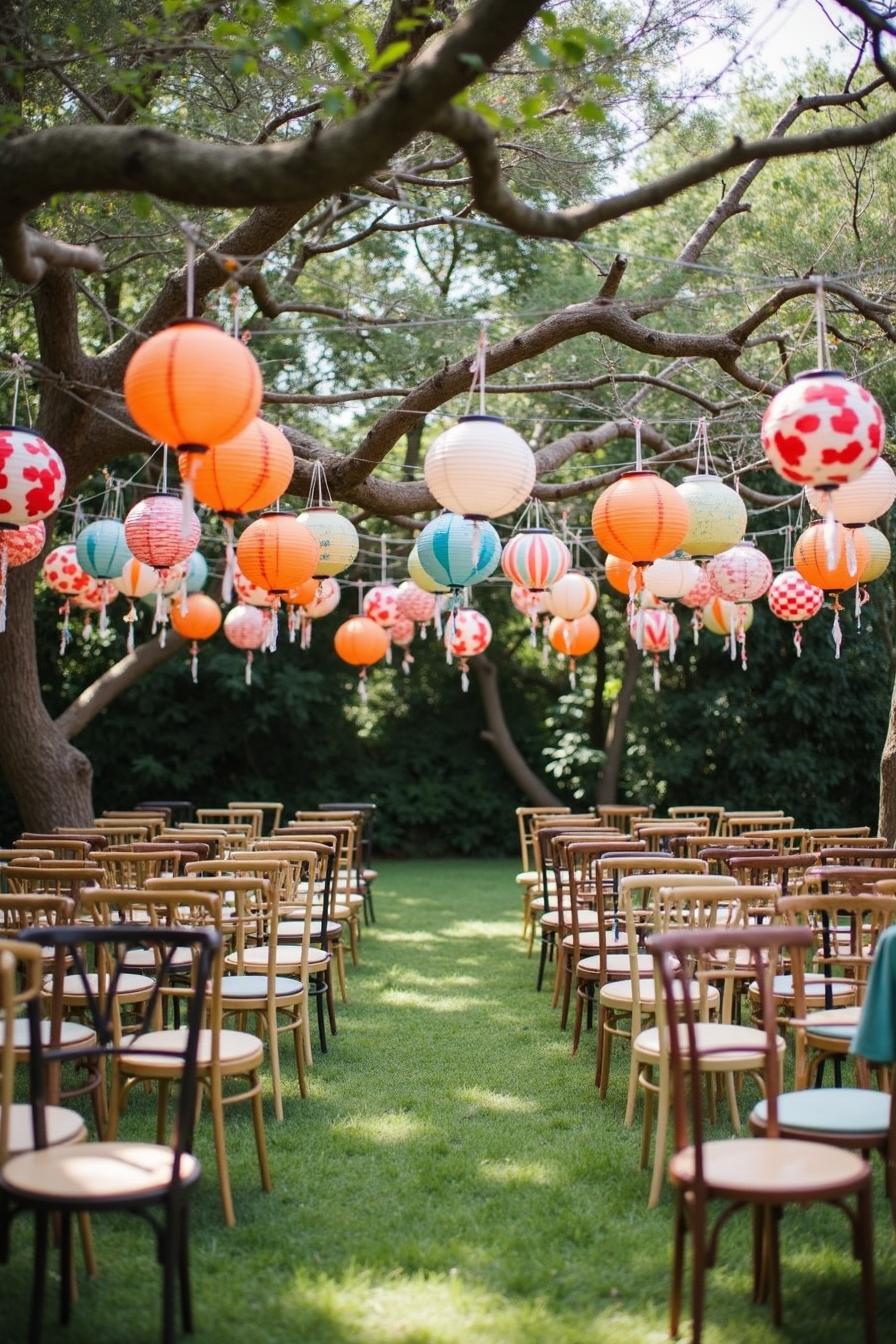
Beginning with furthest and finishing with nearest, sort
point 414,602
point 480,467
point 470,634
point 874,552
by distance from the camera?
point 414,602
point 470,634
point 874,552
point 480,467

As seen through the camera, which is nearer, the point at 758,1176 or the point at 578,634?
the point at 758,1176

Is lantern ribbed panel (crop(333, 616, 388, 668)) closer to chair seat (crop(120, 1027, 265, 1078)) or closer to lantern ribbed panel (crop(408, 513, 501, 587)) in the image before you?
lantern ribbed panel (crop(408, 513, 501, 587))

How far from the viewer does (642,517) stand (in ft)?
19.1

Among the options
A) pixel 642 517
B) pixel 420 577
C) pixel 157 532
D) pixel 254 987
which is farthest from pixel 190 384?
pixel 420 577

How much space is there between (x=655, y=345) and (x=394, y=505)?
2.62 m

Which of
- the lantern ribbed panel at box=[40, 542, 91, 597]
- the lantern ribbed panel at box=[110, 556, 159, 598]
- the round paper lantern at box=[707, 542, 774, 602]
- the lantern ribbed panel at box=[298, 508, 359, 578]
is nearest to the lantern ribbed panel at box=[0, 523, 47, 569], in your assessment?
the lantern ribbed panel at box=[110, 556, 159, 598]

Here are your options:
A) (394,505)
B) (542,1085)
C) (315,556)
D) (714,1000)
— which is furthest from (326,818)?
(714,1000)

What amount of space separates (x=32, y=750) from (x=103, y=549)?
2465 millimetres

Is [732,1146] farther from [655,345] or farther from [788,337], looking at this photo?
[788,337]

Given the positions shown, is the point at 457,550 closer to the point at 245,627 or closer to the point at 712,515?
the point at 712,515

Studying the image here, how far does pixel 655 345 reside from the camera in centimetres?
676

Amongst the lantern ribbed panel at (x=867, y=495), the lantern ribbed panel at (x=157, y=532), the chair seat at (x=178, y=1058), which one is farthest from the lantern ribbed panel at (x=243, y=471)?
the lantern ribbed panel at (x=867, y=495)

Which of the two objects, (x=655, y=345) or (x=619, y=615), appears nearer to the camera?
(x=655, y=345)

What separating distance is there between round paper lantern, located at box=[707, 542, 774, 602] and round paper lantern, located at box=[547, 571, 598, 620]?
1397mm
